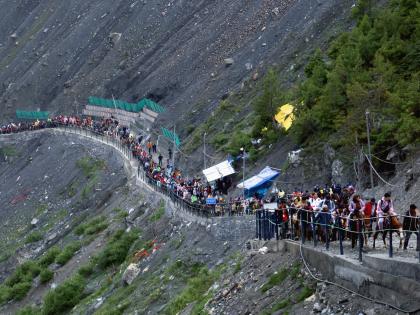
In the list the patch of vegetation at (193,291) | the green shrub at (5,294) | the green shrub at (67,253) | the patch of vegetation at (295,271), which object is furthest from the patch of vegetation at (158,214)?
the patch of vegetation at (295,271)

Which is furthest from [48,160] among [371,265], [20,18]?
[371,265]

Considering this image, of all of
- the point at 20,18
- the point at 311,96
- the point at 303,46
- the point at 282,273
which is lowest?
the point at 282,273

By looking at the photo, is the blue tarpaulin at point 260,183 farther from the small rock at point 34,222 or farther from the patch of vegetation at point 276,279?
the small rock at point 34,222

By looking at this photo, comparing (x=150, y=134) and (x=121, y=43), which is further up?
(x=121, y=43)

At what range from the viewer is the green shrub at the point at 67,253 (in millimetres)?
48666

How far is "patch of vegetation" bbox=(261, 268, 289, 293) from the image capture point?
71.2 feet

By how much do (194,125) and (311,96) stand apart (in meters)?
22.0

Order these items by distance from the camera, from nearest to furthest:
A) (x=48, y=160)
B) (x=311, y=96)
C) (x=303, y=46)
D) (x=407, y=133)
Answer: (x=407, y=133) < (x=311, y=96) < (x=303, y=46) < (x=48, y=160)

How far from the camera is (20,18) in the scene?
125062 mm

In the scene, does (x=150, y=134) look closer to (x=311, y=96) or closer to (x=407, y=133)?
(x=311, y=96)

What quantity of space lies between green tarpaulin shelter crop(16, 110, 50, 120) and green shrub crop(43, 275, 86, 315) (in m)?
54.7

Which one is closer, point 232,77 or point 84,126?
point 232,77

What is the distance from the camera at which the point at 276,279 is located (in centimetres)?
2188

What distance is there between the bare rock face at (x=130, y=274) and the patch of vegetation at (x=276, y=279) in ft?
52.7
